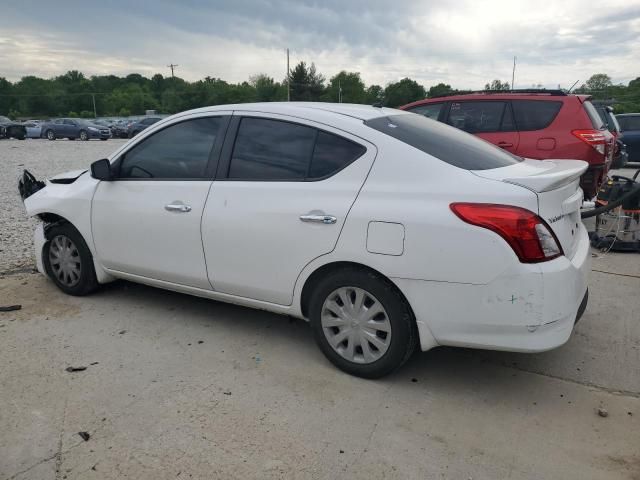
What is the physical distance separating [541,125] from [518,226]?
497cm

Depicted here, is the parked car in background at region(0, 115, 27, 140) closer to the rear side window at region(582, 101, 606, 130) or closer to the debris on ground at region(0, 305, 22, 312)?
the debris on ground at region(0, 305, 22, 312)

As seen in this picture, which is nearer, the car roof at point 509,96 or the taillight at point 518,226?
the taillight at point 518,226

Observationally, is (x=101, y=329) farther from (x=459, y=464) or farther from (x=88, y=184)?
(x=459, y=464)

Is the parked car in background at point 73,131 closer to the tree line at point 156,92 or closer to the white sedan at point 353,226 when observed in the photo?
the white sedan at point 353,226

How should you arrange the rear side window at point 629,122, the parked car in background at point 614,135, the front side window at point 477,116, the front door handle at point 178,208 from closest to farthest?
the front door handle at point 178,208 → the front side window at point 477,116 → the parked car in background at point 614,135 → the rear side window at point 629,122

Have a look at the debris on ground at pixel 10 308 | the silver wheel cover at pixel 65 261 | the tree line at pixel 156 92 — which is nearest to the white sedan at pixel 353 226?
the silver wheel cover at pixel 65 261

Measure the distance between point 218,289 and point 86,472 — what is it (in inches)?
60.2

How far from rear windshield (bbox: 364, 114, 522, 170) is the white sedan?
18 mm

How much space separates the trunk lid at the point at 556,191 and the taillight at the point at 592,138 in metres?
3.76

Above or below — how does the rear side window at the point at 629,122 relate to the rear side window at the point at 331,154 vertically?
above

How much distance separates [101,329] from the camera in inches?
157

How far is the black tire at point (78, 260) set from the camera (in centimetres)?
446

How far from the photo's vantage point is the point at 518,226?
269 cm

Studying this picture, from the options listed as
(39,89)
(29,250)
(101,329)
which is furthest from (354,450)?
(39,89)
